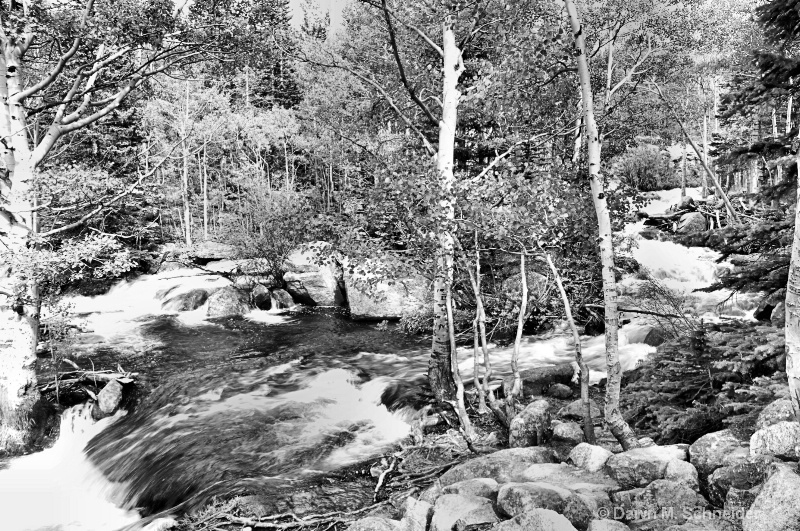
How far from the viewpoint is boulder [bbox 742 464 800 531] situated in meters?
2.59

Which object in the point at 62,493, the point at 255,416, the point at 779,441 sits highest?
the point at 779,441

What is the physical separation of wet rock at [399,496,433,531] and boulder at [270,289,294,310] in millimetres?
14462

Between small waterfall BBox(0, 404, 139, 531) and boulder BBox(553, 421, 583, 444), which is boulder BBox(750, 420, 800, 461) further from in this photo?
small waterfall BBox(0, 404, 139, 531)

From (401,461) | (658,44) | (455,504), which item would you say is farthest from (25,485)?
(658,44)

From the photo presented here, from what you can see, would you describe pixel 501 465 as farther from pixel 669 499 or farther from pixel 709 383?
pixel 709 383

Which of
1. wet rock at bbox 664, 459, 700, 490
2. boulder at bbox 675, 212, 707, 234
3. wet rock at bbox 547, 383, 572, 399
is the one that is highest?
boulder at bbox 675, 212, 707, 234

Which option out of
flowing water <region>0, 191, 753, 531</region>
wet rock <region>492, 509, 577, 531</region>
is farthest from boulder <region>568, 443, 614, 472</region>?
flowing water <region>0, 191, 753, 531</region>

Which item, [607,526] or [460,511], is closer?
[607,526]

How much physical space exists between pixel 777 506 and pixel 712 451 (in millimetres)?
973

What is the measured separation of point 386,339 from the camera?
1302cm

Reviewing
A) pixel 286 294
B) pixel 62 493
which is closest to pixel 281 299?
pixel 286 294

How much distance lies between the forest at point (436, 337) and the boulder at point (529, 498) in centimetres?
2

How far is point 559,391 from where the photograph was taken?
25.4 ft

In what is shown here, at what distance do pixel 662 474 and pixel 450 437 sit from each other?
120 inches
